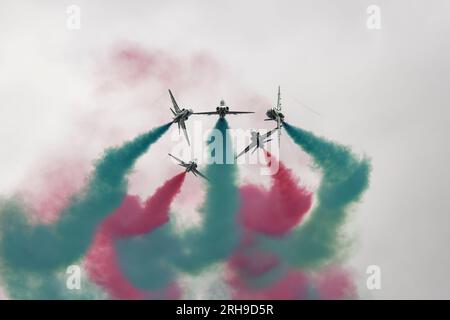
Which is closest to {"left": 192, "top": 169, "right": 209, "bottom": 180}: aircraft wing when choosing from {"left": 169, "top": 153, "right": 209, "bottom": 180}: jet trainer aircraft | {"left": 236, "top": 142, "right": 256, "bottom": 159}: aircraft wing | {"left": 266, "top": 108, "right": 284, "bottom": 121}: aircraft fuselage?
{"left": 169, "top": 153, "right": 209, "bottom": 180}: jet trainer aircraft

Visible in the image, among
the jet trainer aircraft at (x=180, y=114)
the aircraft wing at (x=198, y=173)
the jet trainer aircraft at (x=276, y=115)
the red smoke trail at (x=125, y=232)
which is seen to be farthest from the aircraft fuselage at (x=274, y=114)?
the red smoke trail at (x=125, y=232)

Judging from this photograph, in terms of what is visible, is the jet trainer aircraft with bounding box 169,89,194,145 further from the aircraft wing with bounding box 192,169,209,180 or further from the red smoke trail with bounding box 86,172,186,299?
the red smoke trail with bounding box 86,172,186,299

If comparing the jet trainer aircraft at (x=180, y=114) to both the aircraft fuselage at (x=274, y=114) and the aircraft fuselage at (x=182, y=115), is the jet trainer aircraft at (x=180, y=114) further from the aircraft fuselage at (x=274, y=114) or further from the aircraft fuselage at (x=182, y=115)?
the aircraft fuselage at (x=274, y=114)

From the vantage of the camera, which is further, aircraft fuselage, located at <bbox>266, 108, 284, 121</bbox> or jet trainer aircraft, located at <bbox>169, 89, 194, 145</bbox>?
jet trainer aircraft, located at <bbox>169, 89, 194, 145</bbox>

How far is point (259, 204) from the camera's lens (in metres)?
105

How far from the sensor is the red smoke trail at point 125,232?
10100cm

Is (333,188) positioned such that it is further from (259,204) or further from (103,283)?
(103,283)

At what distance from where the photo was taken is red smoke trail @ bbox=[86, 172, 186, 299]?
331ft

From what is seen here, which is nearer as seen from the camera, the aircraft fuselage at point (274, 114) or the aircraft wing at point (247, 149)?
the aircraft fuselage at point (274, 114)

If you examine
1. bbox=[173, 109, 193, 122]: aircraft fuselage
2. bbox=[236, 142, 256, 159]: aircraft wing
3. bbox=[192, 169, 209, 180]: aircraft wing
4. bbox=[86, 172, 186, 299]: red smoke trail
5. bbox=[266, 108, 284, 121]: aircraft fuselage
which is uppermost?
bbox=[173, 109, 193, 122]: aircraft fuselage

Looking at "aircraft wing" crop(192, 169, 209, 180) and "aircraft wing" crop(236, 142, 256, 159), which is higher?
"aircraft wing" crop(236, 142, 256, 159)
